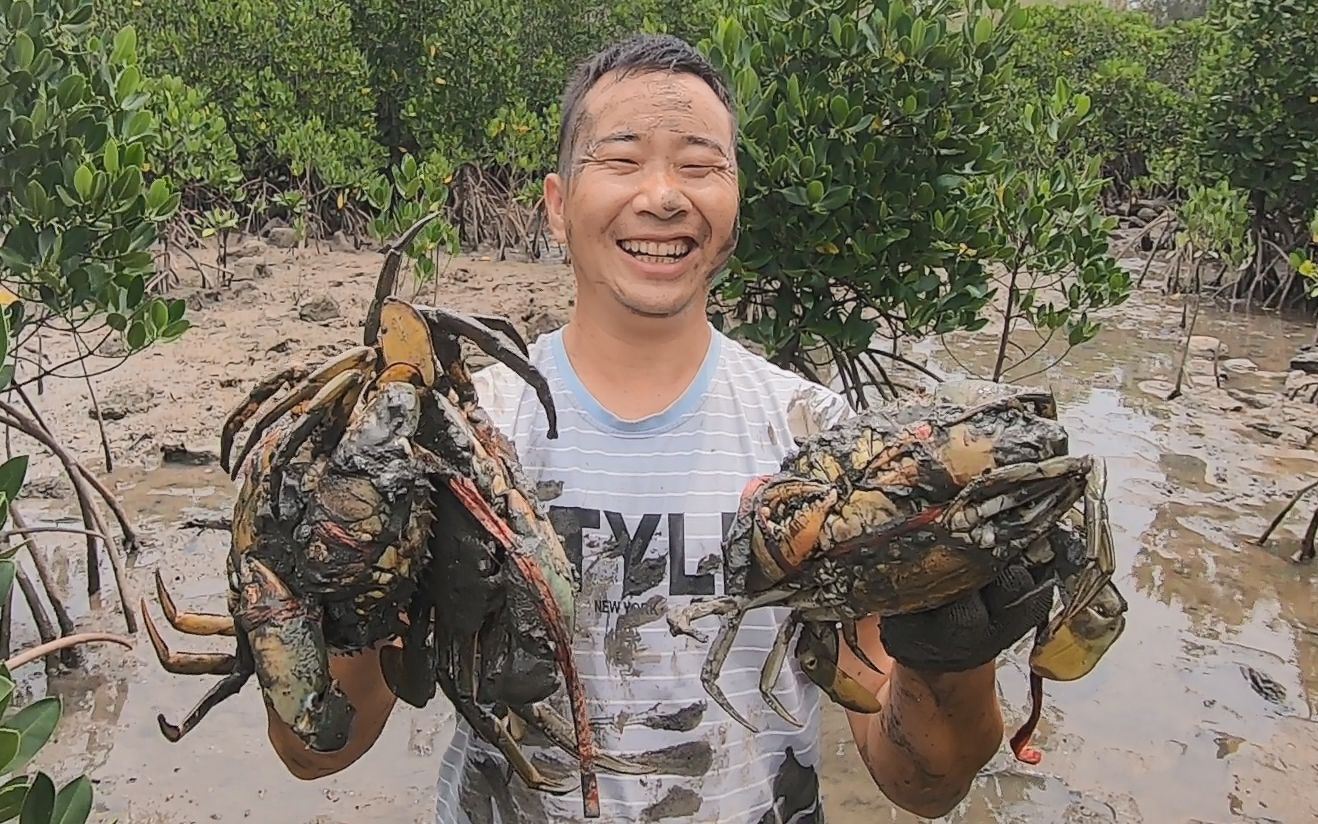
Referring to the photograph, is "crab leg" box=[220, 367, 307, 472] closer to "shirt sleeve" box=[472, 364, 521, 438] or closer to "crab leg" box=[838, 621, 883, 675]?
"shirt sleeve" box=[472, 364, 521, 438]

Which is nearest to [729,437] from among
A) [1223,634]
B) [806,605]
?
[806,605]

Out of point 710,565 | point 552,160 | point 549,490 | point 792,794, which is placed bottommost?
point 552,160

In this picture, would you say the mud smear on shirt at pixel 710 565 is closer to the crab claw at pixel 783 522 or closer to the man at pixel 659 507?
the man at pixel 659 507

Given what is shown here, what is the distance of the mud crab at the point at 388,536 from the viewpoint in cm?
146

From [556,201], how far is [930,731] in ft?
4.07

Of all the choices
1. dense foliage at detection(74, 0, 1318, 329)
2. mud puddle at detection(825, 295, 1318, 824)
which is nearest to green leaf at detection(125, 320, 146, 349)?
mud puddle at detection(825, 295, 1318, 824)

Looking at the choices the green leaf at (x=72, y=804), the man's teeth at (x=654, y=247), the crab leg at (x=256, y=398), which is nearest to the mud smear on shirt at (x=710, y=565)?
the man's teeth at (x=654, y=247)

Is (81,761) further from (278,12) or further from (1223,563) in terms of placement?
(278,12)

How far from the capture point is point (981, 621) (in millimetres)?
1759

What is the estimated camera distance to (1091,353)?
12328 millimetres

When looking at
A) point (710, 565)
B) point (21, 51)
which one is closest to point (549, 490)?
point (710, 565)

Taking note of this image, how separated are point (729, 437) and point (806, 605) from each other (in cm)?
41

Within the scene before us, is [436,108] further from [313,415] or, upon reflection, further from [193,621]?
[313,415]

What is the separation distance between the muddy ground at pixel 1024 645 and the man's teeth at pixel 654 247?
37.2 inches
